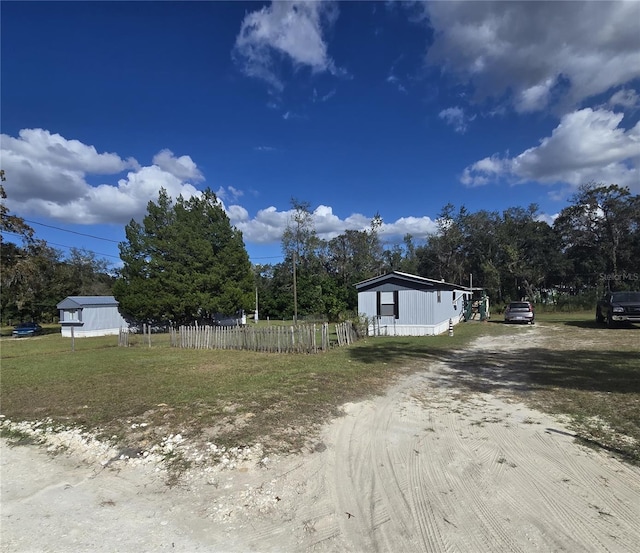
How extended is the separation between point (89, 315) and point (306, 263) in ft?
81.7

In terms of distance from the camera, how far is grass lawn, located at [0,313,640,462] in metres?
5.30

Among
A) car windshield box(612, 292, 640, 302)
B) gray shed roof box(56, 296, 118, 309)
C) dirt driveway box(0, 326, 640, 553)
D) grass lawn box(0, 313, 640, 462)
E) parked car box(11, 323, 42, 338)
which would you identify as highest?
gray shed roof box(56, 296, 118, 309)

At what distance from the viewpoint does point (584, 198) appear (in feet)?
129

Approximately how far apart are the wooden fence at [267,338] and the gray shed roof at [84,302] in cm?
1544

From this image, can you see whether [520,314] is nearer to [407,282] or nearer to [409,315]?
[409,315]

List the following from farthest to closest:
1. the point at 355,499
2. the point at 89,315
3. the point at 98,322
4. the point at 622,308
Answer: the point at 98,322, the point at 89,315, the point at 622,308, the point at 355,499

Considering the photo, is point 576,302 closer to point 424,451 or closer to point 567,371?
point 567,371

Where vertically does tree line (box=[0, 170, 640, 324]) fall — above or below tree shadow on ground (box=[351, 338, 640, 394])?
above

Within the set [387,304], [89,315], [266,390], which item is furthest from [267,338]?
[89,315]

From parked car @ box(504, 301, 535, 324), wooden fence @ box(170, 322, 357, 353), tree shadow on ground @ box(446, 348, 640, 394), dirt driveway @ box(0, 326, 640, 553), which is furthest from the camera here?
parked car @ box(504, 301, 535, 324)

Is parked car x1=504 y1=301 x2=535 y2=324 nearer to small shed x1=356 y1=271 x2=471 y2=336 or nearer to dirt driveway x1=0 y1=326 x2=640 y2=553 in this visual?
small shed x1=356 y1=271 x2=471 y2=336

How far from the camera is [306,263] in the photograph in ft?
157

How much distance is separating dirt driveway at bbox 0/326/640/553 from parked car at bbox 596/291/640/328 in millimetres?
17275

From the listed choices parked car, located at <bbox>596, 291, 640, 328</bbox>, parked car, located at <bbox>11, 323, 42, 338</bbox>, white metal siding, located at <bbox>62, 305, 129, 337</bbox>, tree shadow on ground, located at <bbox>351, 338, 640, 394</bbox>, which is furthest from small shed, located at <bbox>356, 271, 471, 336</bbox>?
parked car, located at <bbox>11, 323, 42, 338</bbox>
